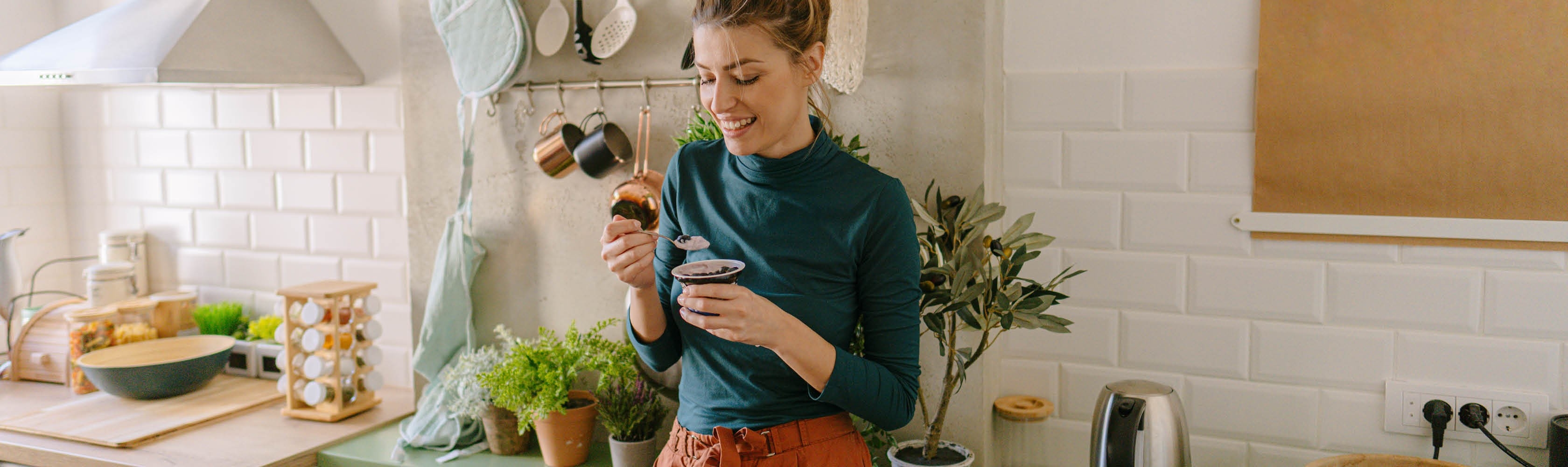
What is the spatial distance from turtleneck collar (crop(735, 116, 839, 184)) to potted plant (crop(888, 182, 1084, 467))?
1.15 ft

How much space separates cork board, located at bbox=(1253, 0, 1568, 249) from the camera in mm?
1551

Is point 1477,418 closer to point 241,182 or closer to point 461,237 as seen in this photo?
point 461,237

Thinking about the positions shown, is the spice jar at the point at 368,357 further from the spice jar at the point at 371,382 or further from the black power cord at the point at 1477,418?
the black power cord at the point at 1477,418

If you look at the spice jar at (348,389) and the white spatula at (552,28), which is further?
the spice jar at (348,389)

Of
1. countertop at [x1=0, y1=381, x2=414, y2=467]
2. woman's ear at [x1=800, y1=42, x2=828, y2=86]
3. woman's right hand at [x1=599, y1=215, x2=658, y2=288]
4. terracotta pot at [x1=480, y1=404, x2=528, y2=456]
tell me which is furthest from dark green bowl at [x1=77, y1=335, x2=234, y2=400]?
woman's ear at [x1=800, y1=42, x2=828, y2=86]

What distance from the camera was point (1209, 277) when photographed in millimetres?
1814

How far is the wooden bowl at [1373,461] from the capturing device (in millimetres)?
1566

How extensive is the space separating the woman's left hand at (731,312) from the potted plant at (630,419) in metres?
0.85

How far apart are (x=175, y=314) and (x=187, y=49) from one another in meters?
0.90

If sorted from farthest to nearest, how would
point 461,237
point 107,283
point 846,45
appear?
point 107,283 → point 461,237 → point 846,45

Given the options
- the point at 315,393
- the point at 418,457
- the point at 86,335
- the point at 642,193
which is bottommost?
the point at 418,457

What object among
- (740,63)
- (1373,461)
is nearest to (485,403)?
A: (740,63)

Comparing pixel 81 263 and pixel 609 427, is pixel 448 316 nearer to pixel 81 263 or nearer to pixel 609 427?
pixel 609 427

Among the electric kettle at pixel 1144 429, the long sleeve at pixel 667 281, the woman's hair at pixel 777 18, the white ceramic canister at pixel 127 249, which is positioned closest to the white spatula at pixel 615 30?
the long sleeve at pixel 667 281
